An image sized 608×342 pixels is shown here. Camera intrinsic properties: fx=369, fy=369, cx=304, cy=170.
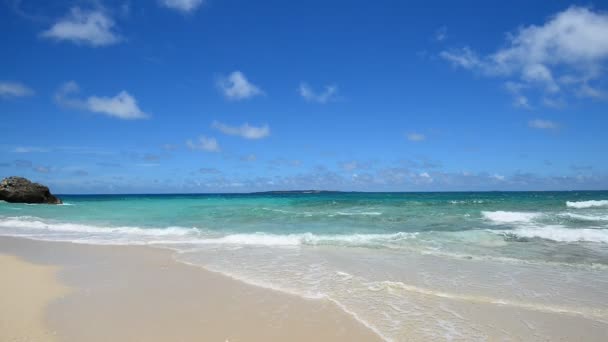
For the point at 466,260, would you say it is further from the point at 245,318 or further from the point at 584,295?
A: the point at 245,318

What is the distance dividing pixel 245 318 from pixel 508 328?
331 cm

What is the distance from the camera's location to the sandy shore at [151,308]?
14.1 ft

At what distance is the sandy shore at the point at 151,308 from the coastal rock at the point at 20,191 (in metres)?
39.1

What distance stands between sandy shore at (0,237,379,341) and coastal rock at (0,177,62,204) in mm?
39116

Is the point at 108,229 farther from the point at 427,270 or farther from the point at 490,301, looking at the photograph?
the point at 490,301

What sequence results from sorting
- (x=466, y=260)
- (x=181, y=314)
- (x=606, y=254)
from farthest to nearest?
(x=606, y=254)
(x=466, y=260)
(x=181, y=314)

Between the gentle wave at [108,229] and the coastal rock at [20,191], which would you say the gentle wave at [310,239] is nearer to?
the gentle wave at [108,229]

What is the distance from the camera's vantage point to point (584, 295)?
6008 millimetres

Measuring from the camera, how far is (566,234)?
12.7 metres

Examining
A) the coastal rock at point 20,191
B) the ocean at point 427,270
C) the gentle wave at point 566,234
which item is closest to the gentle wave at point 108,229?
the ocean at point 427,270

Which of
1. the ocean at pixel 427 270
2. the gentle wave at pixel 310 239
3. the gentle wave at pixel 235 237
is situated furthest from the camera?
the gentle wave at pixel 235 237

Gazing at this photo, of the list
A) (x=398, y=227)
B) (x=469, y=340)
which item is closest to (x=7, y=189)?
(x=398, y=227)

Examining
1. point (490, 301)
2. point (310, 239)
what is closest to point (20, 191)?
point (310, 239)

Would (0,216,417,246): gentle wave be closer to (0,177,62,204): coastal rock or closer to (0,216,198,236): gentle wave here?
(0,216,198,236): gentle wave
